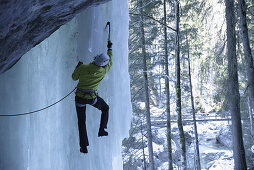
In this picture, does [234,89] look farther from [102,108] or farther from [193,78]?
[193,78]

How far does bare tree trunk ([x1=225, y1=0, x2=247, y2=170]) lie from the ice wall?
508 centimetres

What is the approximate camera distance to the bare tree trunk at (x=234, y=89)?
831cm

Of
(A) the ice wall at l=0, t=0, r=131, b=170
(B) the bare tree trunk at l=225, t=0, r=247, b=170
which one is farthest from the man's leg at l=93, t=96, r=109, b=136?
(B) the bare tree trunk at l=225, t=0, r=247, b=170

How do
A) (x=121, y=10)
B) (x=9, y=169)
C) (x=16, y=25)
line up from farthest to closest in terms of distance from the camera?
1. (x=121, y=10)
2. (x=9, y=169)
3. (x=16, y=25)

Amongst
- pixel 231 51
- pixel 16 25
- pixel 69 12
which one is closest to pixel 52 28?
pixel 69 12

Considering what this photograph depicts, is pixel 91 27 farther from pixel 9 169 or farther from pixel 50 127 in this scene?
pixel 9 169

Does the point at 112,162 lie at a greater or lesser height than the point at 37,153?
lesser

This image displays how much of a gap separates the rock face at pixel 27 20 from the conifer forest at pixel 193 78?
4500mm

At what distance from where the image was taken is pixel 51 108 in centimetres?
488

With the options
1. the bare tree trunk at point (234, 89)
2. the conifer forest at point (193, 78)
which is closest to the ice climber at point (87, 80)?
the conifer forest at point (193, 78)

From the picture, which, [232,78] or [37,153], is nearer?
[37,153]

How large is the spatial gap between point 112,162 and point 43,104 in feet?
6.36

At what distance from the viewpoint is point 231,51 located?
27.6ft

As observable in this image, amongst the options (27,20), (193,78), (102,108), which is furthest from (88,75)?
(193,78)
